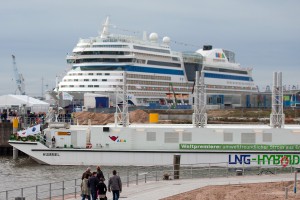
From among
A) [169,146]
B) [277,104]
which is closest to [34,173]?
[169,146]

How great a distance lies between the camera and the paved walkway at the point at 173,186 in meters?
26.7

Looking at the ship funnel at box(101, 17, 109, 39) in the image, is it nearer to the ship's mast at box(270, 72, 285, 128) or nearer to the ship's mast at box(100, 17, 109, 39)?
the ship's mast at box(100, 17, 109, 39)

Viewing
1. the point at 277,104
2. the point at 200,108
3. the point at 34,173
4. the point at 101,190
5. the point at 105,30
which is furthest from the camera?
the point at 105,30

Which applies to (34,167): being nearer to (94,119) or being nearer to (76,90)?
(94,119)

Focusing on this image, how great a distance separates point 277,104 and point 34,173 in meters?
16.5

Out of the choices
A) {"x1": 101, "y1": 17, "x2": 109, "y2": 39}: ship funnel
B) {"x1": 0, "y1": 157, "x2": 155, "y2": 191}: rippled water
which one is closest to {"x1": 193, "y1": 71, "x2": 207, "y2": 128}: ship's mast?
{"x1": 0, "y1": 157, "x2": 155, "y2": 191}: rippled water

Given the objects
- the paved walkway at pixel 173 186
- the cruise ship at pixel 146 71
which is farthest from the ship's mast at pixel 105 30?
the paved walkway at pixel 173 186

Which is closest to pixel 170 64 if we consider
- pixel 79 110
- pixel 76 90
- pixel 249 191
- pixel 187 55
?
pixel 187 55

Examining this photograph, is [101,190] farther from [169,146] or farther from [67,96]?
[67,96]

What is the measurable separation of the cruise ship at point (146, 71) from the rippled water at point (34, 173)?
4556 cm

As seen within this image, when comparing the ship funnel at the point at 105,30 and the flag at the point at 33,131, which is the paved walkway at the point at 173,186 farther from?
the ship funnel at the point at 105,30

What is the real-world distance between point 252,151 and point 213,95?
69.0 meters

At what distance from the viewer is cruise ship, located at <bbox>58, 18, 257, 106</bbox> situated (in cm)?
9338

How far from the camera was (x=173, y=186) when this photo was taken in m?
29.5
